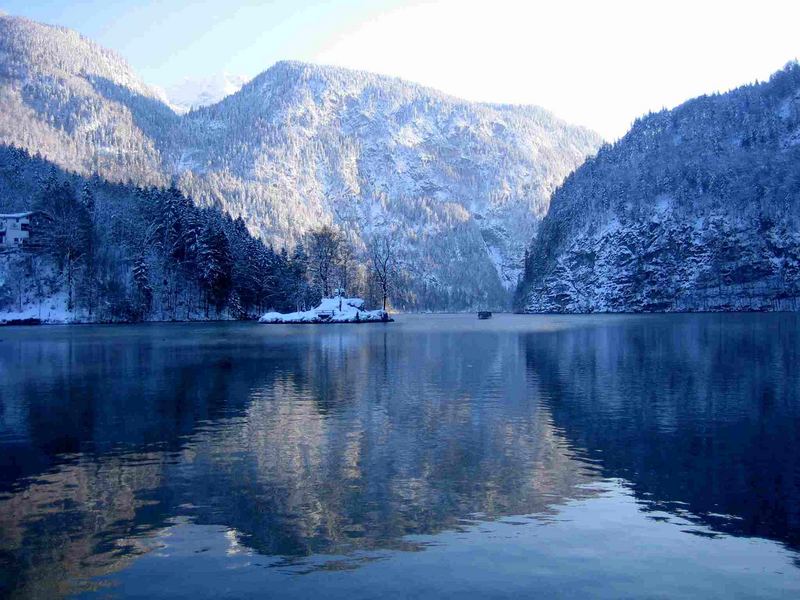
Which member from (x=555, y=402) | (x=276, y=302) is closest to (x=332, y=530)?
(x=555, y=402)

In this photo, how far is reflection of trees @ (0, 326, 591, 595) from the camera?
1627cm

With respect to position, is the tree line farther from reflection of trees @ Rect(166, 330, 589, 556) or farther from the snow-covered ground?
reflection of trees @ Rect(166, 330, 589, 556)

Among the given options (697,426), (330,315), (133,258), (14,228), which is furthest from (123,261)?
(697,426)

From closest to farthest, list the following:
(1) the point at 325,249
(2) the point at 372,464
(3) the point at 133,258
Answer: (2) the point at 372,464
(3) the point at 133,258
(1) the point at 325,249

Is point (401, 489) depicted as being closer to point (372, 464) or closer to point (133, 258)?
point (372, 464)

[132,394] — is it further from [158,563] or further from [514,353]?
[514,353]

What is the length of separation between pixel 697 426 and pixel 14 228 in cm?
15147

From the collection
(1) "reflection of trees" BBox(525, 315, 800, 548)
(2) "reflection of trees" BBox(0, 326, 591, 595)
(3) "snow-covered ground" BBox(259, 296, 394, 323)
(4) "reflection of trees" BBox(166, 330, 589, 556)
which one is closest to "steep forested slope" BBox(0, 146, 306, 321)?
(3) "snow-covered ground" BBox(259, 296, 394, 323)

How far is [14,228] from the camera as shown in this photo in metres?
146

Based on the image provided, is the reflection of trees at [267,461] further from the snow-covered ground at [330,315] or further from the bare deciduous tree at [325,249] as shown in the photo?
the bare deciduous tree at [325,249]

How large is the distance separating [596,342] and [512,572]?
67.9 meters

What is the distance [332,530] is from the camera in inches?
645

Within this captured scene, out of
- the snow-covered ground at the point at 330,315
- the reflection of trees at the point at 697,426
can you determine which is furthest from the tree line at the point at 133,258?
the reflection of trees at the point at 697,426

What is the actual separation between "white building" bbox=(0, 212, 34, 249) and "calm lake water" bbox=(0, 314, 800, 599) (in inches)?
4651
